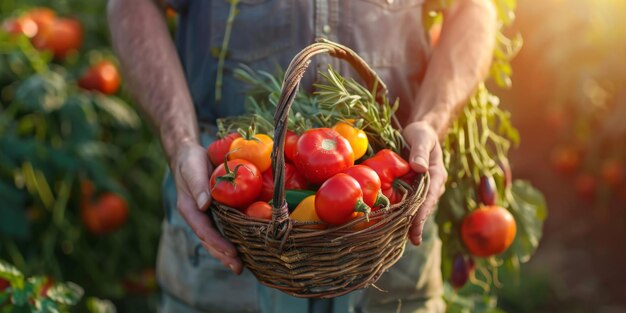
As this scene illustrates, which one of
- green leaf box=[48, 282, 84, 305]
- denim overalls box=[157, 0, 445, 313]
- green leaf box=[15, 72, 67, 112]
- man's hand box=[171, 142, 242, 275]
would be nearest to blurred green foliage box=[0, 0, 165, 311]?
green leaf box=[15, 72, 67, 112]

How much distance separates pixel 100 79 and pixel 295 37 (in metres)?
1.49

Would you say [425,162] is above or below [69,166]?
above

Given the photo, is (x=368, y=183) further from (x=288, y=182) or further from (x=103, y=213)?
(x=103, y=213)

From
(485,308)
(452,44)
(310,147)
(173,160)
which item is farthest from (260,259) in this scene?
(485,308)

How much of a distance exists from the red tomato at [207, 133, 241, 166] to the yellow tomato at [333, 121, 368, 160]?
0.22m

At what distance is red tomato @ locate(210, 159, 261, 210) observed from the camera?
158cm

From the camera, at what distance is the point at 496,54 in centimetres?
234

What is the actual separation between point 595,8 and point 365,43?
8.11 feet

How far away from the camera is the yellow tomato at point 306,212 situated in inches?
61.4

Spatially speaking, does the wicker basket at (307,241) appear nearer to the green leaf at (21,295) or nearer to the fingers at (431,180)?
the fingers at (431,180)

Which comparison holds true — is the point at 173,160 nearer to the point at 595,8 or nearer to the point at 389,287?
the point at 389,287

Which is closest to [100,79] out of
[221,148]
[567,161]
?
[221,148]

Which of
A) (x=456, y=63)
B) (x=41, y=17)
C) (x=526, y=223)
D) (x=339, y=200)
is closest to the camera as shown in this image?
(x=339, y=200)

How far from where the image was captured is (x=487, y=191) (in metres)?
2.22
